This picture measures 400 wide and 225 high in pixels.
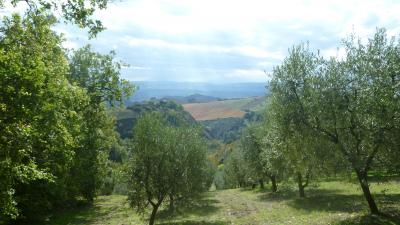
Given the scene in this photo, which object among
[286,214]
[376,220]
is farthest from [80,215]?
[376,220]

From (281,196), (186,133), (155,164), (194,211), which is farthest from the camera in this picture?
(281,196)

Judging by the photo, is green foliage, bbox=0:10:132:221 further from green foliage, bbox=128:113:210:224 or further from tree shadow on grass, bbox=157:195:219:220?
tree shadow on grass, bbox=157:195:219:220

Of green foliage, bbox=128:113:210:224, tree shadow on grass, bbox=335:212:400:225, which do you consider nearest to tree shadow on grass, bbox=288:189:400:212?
tree shadow on grass, bbox=335:212:400:225

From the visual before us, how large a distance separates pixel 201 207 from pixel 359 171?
25723 millimetres

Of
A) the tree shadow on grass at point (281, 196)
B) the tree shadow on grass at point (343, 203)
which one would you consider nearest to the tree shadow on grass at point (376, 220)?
the tree shadow on grass at point (343, 203)

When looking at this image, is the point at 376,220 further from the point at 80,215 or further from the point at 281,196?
the point at 80,215

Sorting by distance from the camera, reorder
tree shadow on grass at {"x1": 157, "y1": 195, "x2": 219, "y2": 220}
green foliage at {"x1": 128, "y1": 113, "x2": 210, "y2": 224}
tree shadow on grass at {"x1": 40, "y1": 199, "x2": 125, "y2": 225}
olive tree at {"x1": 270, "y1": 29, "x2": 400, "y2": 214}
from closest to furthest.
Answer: olive tree at {"x1": 270, "y1": 29, "x2": 400, "y2": 214} < green foliage at {"x1": 128, "y1": 113, "x2": 210, "y2": 224} < tree shadow on grass at {"x1": 157, "y1": 195, "x2": 219, "y2": 220} < tree shadow on grass at {"x1": 40, "y1": 199, "x2": 125, "y2": 225}

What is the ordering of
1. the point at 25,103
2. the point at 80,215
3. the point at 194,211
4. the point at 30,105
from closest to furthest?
the point at 25,103, the point at 30,105, the point at 194,211, the point at 80,215

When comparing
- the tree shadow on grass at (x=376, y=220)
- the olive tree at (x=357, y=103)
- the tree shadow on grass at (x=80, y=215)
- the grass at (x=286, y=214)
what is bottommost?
the tree shadow on grass at (x=80, y=215)

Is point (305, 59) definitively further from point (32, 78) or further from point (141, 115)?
A: point (32, 78)

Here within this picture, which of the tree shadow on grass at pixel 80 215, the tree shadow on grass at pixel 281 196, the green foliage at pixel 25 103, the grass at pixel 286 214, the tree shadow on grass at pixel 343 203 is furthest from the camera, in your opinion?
the tree shadow on grass at pixel 281 196

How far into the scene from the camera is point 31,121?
17.7m

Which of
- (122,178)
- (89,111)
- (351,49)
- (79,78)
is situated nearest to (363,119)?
(351,49)

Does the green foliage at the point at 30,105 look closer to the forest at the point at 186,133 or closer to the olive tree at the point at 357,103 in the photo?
the forest at the point at 186,133
